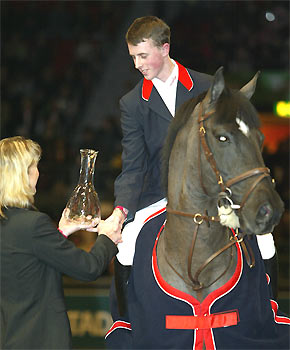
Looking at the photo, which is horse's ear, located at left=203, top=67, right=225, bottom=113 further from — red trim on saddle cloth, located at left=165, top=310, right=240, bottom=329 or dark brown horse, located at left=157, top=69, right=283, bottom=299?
red trim on saddle cloth, located at left=165, top=310, right=240, bottom=329

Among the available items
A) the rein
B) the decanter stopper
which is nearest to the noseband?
the rein

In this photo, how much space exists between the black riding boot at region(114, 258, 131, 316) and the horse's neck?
0.40 m

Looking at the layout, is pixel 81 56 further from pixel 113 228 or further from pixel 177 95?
pixel 113 228

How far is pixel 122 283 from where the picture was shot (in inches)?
131

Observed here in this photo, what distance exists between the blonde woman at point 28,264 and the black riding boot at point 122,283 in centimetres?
70

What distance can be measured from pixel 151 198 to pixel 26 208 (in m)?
0.93

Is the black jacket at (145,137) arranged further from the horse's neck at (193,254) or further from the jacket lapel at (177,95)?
the horse's neck at (193,254)

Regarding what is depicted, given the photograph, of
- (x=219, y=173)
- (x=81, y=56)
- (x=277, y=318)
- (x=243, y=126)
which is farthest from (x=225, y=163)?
(x=81, y=56)

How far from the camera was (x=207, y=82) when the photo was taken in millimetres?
3398

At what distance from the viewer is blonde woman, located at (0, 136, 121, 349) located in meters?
2.51

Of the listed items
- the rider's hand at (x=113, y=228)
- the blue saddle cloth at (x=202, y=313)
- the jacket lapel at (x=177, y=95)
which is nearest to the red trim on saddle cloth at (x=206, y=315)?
the blue saddle cloth at (x=202, y=313)

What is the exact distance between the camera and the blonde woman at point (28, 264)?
2506 millimetres

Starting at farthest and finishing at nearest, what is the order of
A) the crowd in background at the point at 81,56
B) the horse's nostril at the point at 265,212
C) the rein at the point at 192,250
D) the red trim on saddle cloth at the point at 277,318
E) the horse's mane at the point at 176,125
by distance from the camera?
the crowd in background at the point at 81,56 → the red trim on saddle cloth at the point at 277,318 → the horse's mane at the point at 176,125 → the rein at the point at 192,250 → the horse's nostril at the point at 265,212

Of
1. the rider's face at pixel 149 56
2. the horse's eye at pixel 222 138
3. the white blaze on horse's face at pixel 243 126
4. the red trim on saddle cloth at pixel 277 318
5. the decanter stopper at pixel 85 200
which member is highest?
the rider's face at pixel 149 56
